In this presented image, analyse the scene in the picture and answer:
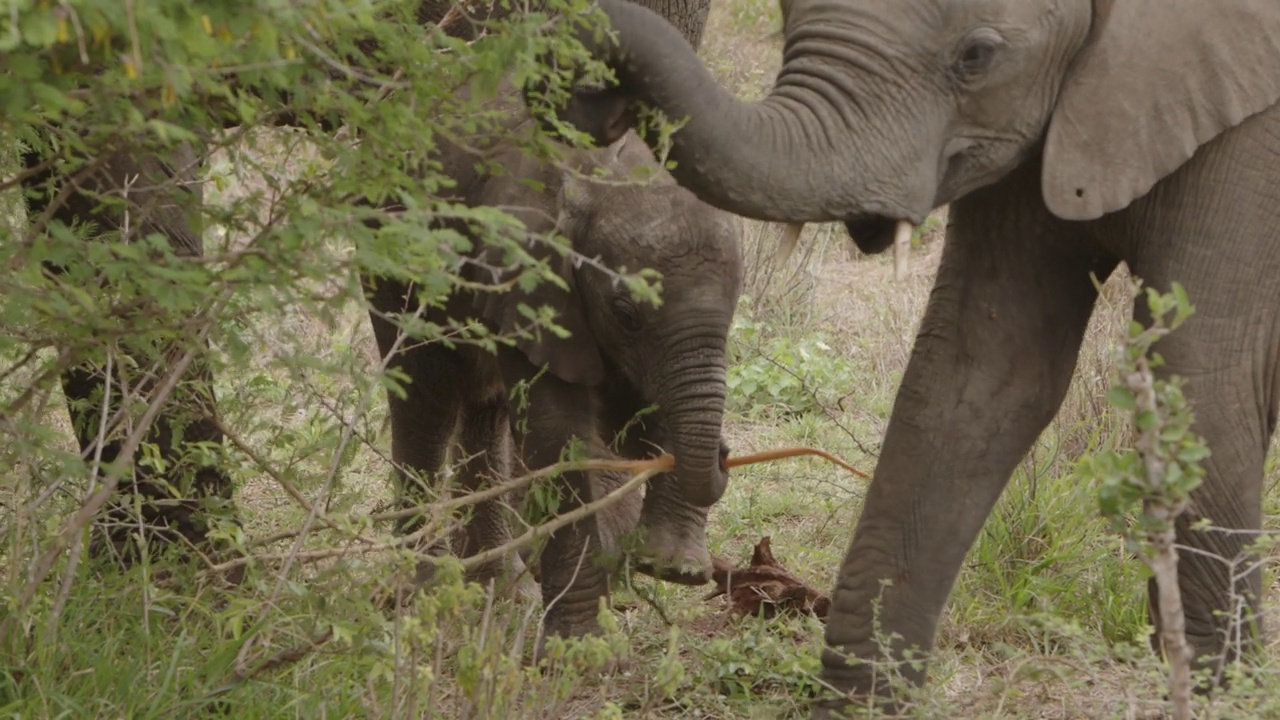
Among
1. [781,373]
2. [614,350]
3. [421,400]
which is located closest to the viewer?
[614,350]

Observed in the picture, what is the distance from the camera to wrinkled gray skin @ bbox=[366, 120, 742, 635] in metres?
4.23

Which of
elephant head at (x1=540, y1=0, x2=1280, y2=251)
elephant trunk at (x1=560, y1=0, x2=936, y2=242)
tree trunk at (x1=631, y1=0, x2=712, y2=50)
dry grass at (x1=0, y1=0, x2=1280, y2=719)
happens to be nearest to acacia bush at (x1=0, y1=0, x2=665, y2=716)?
dry grass at (x1=0, y1=0, x2=1280, y2=719)

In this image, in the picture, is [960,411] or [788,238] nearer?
[788,238]

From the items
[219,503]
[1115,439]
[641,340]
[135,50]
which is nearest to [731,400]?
[1115,439]

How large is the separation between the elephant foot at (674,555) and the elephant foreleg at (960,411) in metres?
0.58

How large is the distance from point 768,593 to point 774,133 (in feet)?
6.00

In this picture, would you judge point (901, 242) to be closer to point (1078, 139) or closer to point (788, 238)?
point (788, 238)

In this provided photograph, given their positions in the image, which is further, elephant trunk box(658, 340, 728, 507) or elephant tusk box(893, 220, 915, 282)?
elephant trunk box(658, 340, 728, 507)

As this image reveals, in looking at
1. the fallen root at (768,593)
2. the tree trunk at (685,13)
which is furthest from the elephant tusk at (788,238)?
the tree trunk at (685,13)

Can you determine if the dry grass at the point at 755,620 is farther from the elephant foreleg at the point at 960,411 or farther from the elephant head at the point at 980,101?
the elephant head at the point at 980,101

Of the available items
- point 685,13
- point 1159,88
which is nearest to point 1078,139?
point 1159,88

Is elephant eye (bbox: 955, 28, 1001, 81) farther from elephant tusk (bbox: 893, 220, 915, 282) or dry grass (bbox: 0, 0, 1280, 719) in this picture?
dry grass (bbox: 0, 0, 1280, 719)

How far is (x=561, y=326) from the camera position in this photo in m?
4.48

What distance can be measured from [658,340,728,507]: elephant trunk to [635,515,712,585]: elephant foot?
15.8 inches
